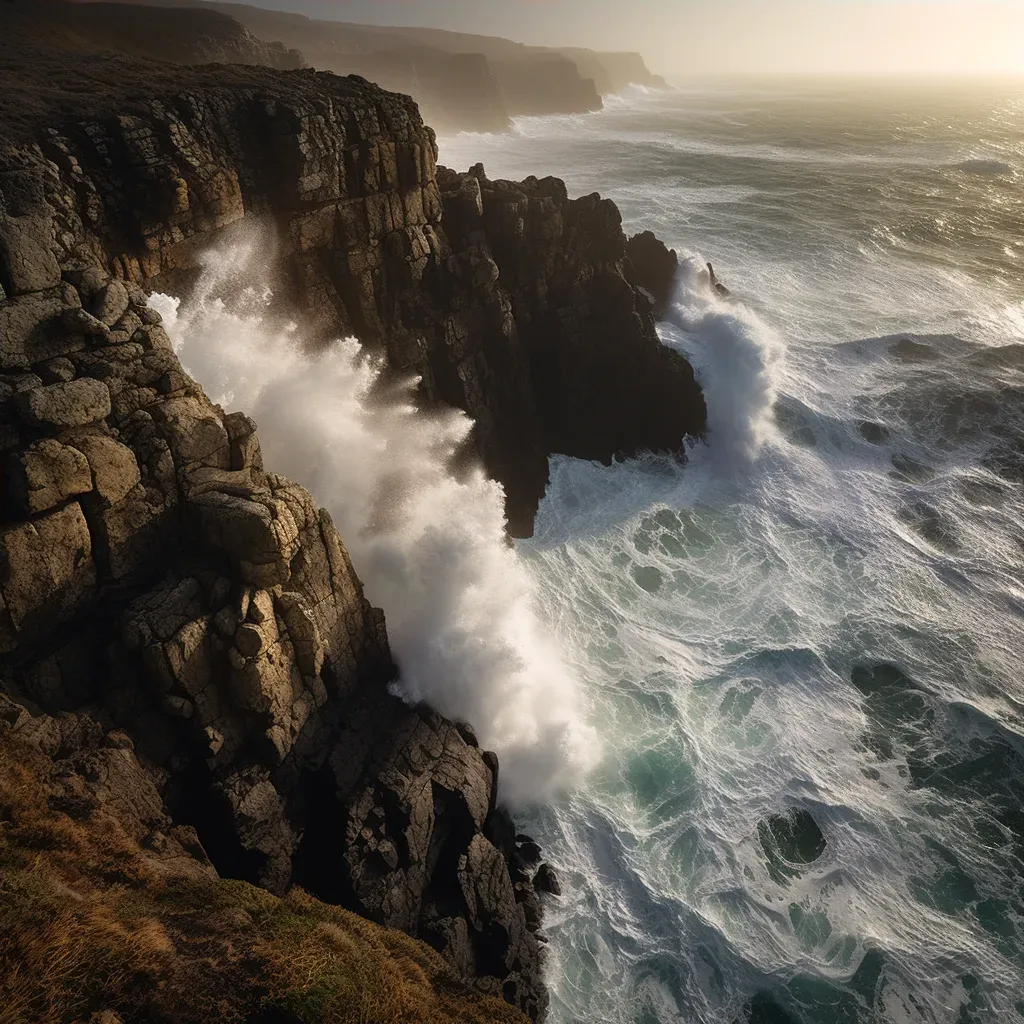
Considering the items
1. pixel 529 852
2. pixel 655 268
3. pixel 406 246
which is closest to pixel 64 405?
pixel 529 852

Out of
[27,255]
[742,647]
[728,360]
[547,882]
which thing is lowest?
[547,882]

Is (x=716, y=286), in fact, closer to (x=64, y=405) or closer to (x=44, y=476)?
(x=64, y=405)

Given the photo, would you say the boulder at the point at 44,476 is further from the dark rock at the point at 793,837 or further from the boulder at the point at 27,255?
the dark rock at the point at 793,837

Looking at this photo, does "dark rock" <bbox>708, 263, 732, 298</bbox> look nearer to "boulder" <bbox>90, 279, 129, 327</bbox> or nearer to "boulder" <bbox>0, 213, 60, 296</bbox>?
"boulder" <bbox>90, 279, 129, 327</bbox>

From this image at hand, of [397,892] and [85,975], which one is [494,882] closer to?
[397,892]

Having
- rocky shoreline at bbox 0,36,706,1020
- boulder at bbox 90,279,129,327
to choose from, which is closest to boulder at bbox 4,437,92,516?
rocky shoreline at bbox 0,36,706,1020

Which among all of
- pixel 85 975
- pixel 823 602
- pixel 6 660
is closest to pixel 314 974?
pixel 85 975

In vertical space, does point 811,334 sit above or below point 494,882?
above
